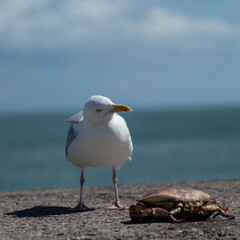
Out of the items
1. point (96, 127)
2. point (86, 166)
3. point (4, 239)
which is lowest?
point (4, 239)

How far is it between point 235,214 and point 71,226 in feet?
8.06

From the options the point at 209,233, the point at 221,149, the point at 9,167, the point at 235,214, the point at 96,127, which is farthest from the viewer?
the point at 221,149

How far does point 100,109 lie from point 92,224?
6.34 ft

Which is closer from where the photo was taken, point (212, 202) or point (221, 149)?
point (212, 202)

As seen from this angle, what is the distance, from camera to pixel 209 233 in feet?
21.7

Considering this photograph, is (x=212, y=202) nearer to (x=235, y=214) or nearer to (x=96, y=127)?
(x=235, y=214)

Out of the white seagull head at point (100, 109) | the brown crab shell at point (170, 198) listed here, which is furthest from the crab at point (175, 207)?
the white seagull head at point (100, 109)

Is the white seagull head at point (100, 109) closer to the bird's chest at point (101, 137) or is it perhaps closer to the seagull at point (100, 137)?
the seagull at point (100, 137)

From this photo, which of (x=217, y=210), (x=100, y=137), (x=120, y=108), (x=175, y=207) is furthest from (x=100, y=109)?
(x=217, y=210)

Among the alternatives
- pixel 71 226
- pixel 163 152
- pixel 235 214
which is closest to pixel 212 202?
pixel 235 214

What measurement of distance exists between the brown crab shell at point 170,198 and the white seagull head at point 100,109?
64.3 inches

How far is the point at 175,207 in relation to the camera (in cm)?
727

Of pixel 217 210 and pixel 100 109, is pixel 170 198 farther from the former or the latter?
pixel 100 109

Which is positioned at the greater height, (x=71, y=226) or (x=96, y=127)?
(x=96, y=127)
